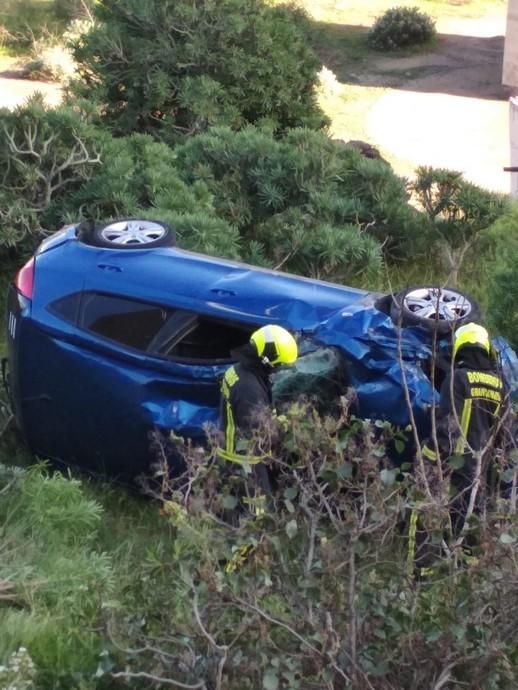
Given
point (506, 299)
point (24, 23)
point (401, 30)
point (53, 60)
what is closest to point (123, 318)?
point (506, 299)

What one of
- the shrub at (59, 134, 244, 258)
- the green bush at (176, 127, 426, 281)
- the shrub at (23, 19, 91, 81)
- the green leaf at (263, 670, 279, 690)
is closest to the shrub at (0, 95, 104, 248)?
the shrub at (59, 134, 244, 258)

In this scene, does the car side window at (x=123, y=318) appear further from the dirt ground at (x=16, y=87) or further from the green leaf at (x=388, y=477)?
the dirt ground at (x=16, y=87)

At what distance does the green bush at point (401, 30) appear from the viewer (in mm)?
22109

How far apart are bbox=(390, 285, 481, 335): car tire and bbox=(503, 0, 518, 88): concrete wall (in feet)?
45.2

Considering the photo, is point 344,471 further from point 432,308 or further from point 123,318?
point 123,318

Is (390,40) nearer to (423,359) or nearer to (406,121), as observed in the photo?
(406,121)

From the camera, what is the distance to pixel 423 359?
5.84 m

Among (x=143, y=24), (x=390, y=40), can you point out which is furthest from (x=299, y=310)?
(x=390, y=40)

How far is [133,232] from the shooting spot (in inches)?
280

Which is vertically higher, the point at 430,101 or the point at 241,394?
the point at 241,394

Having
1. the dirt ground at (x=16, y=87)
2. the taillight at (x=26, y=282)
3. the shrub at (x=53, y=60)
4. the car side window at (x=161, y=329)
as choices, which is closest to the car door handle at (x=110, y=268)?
the car side window at (x=161, y=329)

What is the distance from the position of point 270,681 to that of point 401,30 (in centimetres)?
1947

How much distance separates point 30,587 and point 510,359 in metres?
2.56

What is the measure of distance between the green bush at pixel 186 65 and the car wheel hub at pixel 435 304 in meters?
→ 6.60
